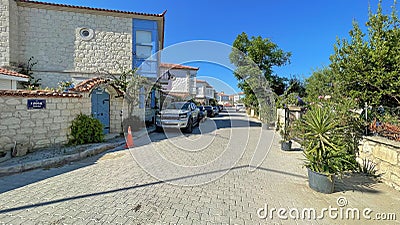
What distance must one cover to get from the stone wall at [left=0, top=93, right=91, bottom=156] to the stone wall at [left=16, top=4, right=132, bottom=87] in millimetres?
5884

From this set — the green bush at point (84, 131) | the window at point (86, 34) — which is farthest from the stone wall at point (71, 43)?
the green bush at point (84, 131)

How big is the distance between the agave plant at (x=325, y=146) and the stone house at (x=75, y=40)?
8.59 meters

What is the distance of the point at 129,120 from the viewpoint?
10.5 metres

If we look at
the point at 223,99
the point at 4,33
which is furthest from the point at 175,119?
the point at 223,99

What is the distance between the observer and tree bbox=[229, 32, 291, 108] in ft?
56.6

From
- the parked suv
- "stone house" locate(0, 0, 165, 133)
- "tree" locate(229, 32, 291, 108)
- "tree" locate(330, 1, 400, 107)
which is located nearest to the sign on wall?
"stone house" locate(0, 0, 165, 133)

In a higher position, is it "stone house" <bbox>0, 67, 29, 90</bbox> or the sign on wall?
"stone house" <bbox>0, 67, 29, 90</bbox>

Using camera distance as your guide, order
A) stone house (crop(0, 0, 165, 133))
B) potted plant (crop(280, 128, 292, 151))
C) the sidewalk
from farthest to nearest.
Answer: stone house (crop(0, 0, 165, 133)), potted plant (crop(280, 128, 292, 151)), the sidewalk

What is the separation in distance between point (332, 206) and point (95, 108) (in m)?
9.34

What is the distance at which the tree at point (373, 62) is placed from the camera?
15.2 ft

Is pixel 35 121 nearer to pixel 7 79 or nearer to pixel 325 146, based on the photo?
pixel 7 79

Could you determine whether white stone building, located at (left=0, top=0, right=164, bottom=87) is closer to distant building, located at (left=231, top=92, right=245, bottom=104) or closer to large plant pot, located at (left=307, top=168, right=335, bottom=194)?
large plant pot, located at (left=307, top=168, right=335, bottom=194)

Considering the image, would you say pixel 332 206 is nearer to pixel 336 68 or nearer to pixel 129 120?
pixel 336 68

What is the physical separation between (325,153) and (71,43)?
1384 cm
